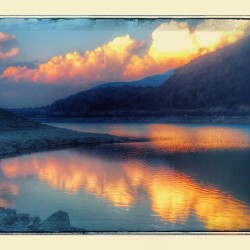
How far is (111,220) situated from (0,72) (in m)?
1.72

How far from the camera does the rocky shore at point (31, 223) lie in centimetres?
466

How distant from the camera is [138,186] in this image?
4883mm

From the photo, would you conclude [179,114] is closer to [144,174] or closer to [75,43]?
[144,174]

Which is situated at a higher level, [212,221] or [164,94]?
[164,94]

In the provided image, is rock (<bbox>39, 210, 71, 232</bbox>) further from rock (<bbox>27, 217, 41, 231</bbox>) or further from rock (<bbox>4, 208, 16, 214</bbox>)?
rock (<bbox>4, 208, 16, 214</bbox>)

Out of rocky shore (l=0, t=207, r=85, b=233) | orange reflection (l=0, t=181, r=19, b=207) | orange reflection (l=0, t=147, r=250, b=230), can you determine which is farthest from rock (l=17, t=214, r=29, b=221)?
orange reflection (l=0, t=147, r=250, b=230)

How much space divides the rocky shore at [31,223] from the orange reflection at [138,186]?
31 centimetres

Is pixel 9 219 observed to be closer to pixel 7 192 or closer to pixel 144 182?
pixel 7 192

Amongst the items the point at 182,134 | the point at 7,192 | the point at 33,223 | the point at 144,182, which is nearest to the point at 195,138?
the point at 182,134

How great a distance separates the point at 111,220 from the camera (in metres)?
4.73

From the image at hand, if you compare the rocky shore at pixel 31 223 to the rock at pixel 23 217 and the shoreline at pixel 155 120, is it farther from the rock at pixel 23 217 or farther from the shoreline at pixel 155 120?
the shoreline at pixel 155 120

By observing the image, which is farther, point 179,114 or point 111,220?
point 179,114

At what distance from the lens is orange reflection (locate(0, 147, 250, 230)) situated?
4.75 meters
